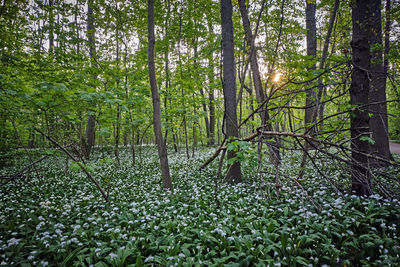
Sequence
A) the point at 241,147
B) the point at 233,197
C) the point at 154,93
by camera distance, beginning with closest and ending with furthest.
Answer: the point at 241,147
the point at 233,197
the point at 154,93

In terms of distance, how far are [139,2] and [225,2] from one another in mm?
4280

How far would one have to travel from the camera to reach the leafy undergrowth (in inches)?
105

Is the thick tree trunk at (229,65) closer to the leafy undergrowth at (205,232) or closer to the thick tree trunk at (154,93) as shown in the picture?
the leafy undergrowth at (205,232)

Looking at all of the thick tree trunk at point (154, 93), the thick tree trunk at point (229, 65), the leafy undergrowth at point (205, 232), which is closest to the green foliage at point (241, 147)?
the leafy undergrowth at point (205, 232)

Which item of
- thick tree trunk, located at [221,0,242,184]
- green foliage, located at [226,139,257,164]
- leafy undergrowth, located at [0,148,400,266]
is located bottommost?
leafy undergrowth, located at [0,148,400,266]

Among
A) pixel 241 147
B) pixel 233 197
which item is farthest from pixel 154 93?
pixel 233 197

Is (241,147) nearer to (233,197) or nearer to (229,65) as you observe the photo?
(233,197)

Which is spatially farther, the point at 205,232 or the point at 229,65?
the point at 229,65

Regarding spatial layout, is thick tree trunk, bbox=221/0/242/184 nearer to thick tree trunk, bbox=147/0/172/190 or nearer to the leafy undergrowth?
the leafy undergrowth

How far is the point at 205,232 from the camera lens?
10.9 feet

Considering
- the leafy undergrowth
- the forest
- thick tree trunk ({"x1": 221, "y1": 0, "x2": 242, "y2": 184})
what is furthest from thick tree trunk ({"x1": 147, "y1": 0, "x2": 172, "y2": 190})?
thick tree trunk ({"x1": 221, "y1": 0, "x2": 242, "y2": 184})

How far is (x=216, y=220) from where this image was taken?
3.76m

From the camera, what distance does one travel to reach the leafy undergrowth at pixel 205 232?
2.66 meters

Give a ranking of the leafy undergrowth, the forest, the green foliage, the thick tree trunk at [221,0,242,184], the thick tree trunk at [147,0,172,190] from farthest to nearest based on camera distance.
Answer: the thick tree trunk at [221,0,242,184] → the thick tree trunk at [147,0,172,190] → the green foliage → the forest → the leafy undergrowth
